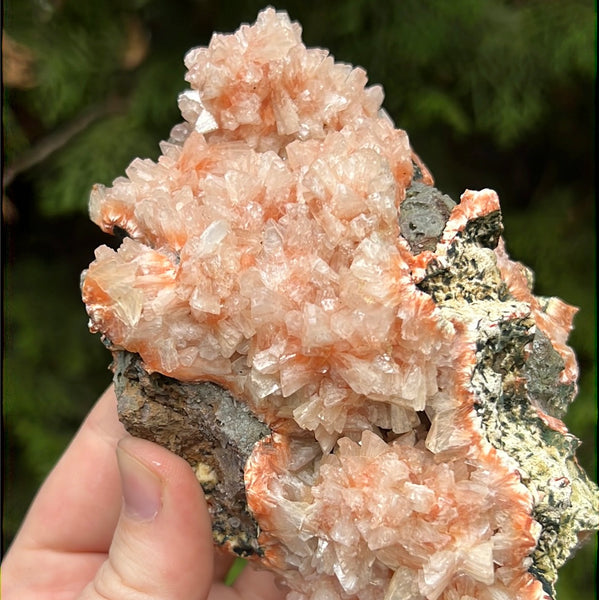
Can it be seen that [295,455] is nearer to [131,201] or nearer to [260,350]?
[260,350]

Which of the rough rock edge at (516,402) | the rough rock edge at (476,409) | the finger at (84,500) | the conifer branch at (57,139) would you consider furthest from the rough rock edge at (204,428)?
the conifer branch at (57,139)

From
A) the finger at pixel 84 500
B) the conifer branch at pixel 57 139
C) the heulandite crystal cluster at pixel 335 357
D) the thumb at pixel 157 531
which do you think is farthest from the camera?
the conifer branch at pixel 57 139

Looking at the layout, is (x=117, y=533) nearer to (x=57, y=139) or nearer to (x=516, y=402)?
(x=516, y=402)

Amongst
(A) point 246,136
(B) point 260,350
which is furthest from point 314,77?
(B) point 260,350

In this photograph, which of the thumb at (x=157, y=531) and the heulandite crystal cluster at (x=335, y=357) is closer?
the heulandite crystal cluster at (x=335, y=357)

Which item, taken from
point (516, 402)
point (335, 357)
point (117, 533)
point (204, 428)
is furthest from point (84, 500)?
point (516, 402)

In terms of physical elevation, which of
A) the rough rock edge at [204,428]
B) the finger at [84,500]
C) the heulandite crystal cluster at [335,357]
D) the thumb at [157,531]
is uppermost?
the heulandite crystal cluster at [335,357]

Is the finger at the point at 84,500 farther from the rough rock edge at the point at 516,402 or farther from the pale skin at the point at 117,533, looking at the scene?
the rough rock edge at the point at 516,402
